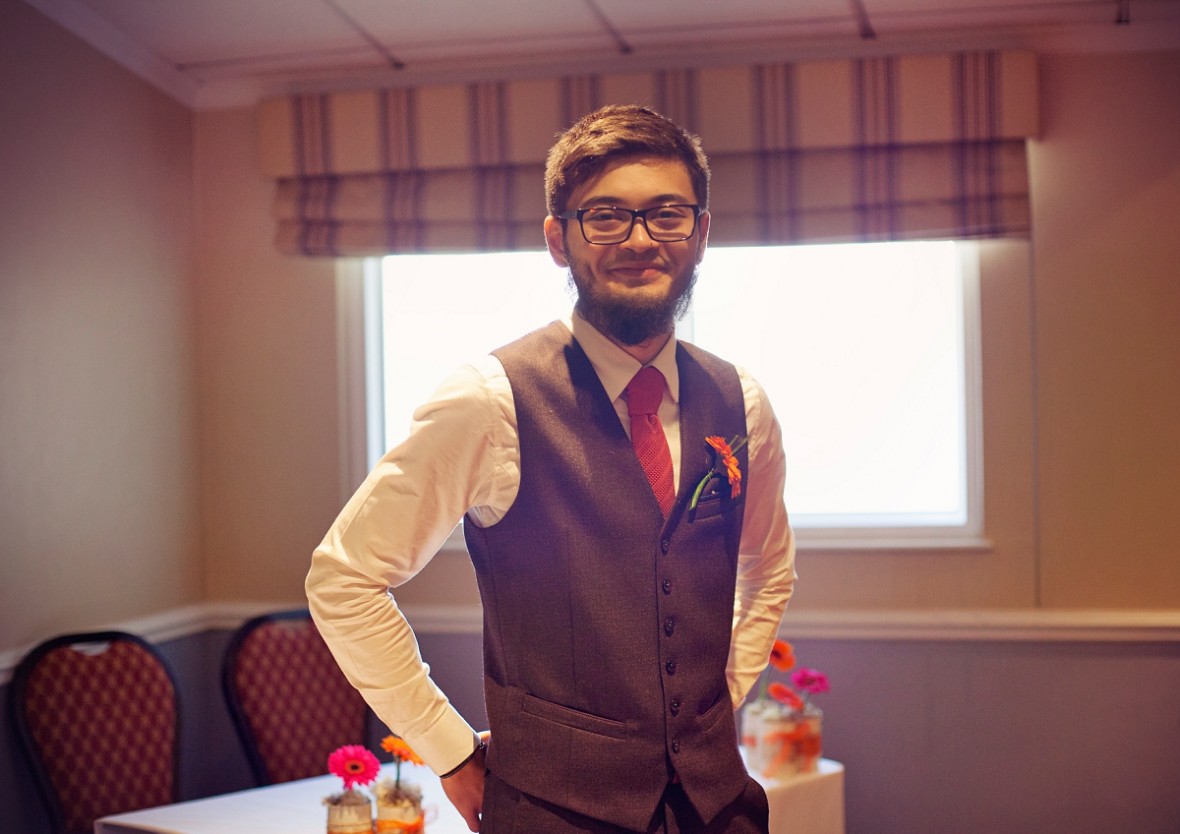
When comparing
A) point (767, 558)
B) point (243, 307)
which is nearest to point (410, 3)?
point (243, 307)

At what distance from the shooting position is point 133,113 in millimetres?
3303

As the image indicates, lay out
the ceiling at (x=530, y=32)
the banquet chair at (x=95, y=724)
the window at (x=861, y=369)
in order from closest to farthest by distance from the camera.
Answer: the banquet chair at (x=95, y=724) < the ceiling at (x=530, y=32) < the window at (x=861, y=369)

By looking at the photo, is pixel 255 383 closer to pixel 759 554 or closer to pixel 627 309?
pixel 759 554

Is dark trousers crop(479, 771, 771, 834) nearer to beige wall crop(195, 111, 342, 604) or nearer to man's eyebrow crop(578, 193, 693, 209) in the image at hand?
man's eyebrow crop(578, 193, 693, 209)

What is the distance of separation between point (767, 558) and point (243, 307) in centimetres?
237

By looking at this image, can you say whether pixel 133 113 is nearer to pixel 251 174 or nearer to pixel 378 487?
pixel 251 174

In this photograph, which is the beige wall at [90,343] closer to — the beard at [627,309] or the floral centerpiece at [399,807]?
the floral centerpiece at [399,807]

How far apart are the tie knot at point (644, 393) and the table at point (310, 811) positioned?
109cm

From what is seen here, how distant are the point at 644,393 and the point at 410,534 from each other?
0.38 meters

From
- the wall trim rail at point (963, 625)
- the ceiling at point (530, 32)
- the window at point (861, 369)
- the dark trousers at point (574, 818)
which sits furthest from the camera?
the window at point (861, 369)

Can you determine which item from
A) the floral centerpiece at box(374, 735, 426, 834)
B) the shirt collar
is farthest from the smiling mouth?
the floral centerpiece at box(374, 735, 426, 834)

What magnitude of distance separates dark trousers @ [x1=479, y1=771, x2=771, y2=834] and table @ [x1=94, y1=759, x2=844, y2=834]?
819 millimetres

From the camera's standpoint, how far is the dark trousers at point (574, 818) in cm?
139

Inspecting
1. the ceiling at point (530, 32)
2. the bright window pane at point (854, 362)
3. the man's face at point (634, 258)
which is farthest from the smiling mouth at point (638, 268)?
the bright window pane at point (854, 362)
